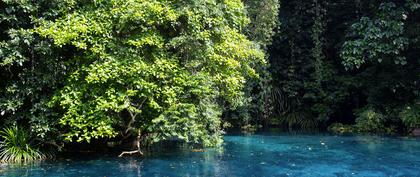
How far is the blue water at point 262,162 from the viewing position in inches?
373

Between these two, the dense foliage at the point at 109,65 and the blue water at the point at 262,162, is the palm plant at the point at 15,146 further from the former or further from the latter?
the blue water at the point at 262,162

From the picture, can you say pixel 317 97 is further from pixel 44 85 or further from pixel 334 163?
pixel 44 85

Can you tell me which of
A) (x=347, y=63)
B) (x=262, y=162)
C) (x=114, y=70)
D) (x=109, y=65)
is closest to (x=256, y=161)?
(x=262, y=162)

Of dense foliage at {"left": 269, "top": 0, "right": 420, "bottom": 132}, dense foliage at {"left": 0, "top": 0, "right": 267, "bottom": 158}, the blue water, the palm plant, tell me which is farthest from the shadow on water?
dense foliage at {"left": 269, "top": 0, "right": 420, "bottom": 132}

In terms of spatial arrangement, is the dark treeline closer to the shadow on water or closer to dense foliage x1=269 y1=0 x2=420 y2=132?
the shadow on water

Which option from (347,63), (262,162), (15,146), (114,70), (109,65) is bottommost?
(262,162)

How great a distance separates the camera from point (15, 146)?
10891 mm

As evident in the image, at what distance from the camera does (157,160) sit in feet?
36.3

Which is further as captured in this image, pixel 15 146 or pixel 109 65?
pixel 15 146

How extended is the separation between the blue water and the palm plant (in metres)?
0.58

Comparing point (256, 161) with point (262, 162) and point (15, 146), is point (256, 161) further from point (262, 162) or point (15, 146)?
point (15, 146)

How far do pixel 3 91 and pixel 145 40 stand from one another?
3.48 meters

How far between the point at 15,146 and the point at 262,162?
5.65 m

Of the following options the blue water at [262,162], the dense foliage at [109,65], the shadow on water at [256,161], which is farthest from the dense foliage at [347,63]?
the dense foliage at [109,65]
